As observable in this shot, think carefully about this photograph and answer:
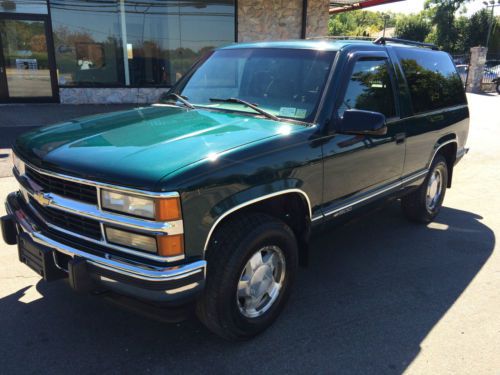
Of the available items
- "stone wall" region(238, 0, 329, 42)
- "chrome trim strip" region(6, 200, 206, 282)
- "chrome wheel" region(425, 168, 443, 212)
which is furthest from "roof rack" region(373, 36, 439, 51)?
"stone wall" region(238, 0, 329, 42)

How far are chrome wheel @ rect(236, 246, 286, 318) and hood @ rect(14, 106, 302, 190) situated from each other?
79 centimetres

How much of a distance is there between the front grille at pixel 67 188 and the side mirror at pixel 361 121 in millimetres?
1774

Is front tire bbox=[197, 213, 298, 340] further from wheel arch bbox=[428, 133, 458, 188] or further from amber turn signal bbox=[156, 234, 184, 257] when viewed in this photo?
wheel arch bbox=[428, 133, 458, 188]

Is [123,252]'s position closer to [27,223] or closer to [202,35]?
[27,223]

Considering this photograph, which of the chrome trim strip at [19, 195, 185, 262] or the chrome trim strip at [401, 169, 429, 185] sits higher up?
the chrome trim strip at [19, 195, 185, 262]

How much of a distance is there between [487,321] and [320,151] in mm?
1787

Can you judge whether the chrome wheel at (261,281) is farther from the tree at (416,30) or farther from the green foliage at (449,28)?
the tree at (416,30)

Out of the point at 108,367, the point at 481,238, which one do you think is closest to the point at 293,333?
the point at 108,367

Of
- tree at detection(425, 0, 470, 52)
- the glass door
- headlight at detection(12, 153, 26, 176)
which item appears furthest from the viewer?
tree at detection(425, 0, 470, 52)

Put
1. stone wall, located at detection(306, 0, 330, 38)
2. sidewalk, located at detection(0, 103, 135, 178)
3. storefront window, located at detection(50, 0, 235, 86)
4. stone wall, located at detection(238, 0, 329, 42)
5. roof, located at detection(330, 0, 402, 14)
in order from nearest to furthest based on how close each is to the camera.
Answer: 1. sidewalk, located at detection(0, 103, 135, 178)
2. storefront window, located at detection(50, 0, 235, 86)
3. stone wall, located at detection(238, 0, 329, 42)
4. stone wall, located at detection(306, 0, 330, 38)
5. roof, located at detection(330, 0, 402, 14)

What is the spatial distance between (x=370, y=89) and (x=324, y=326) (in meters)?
1.99

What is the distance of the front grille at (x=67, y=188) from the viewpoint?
100 inches

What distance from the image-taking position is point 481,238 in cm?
500

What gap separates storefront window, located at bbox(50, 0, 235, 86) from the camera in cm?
1327
